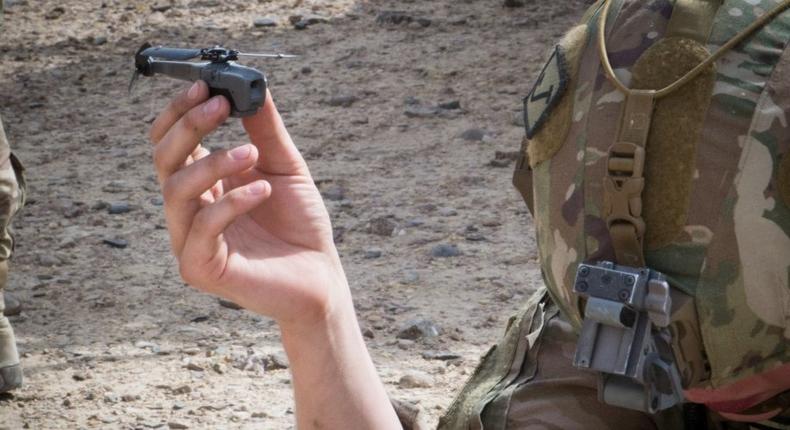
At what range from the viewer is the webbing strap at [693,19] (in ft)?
5.76

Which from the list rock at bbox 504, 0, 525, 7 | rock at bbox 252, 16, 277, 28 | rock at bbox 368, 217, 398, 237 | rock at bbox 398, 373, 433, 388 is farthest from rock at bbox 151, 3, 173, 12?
rock at bbox 398, 373, 433, 388

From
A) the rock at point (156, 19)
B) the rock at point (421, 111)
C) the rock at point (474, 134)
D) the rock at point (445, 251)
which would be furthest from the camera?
the rock at point (156, 19)

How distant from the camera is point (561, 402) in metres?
2.24

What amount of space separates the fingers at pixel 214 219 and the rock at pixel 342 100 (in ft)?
15.1

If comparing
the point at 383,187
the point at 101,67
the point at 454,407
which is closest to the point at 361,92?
the point at 383,187

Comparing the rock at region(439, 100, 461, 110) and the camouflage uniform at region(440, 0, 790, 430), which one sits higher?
the camouflage uniform at region(440, 0, 790, 430)

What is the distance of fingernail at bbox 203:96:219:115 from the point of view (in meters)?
1.71

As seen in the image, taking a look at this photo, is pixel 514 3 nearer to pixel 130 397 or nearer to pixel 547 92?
pixel 130 397

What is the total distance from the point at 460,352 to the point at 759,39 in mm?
2236

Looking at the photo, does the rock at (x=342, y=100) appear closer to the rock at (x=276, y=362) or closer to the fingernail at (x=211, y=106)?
the rock at (x=276, y=362)

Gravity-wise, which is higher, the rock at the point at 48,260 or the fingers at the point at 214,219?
the fingers at the point at 214,219

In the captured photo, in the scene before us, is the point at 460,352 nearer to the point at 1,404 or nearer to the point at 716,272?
the point at 1,404

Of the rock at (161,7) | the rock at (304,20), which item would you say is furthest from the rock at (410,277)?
the rock at (161,7)

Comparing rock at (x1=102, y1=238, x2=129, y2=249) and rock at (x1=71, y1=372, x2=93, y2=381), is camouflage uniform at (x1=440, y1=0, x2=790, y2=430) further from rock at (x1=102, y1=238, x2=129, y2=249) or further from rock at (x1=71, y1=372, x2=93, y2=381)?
rock at (x1=102, y1=238, x2=129, y2=249)
